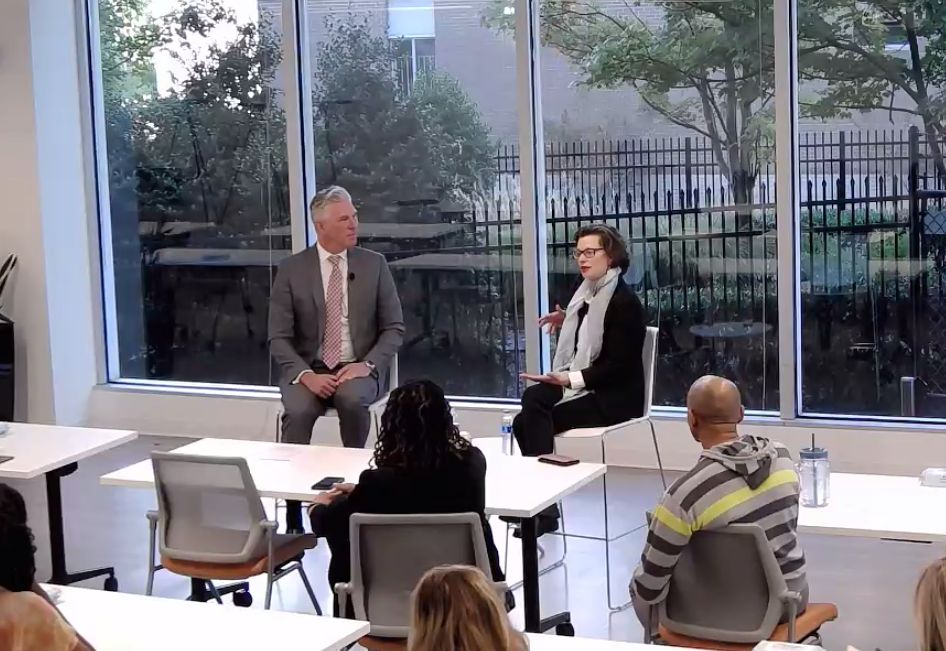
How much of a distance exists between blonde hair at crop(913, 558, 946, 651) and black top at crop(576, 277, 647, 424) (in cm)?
340

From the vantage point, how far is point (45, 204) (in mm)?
8164

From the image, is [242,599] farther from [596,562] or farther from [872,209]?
[872,209]

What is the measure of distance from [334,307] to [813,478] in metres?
2.99

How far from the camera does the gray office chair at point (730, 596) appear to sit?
3.34m

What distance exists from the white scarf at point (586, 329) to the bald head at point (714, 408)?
85.5 inches

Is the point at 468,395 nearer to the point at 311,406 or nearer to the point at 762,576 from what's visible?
the point at 311,406

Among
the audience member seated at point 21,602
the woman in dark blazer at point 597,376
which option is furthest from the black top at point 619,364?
the audience member seated at point 21,602

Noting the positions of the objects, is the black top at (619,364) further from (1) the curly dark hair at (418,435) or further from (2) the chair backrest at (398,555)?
(2) the chair backrest at (398,555)

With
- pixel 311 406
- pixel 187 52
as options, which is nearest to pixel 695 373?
pixel 311 406

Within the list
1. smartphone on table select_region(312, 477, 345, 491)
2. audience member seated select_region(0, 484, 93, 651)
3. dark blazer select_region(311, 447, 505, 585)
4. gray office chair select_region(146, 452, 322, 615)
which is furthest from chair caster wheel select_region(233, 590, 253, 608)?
audience member seated select_region(0, 484, 93, 651)

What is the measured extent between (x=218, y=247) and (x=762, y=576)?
5526mm

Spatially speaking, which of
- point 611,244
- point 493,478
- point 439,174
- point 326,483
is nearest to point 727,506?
point 493,478

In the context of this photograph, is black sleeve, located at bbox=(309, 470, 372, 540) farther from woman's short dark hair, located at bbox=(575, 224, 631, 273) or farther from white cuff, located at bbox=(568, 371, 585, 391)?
woman's short dark hair, located at bbox=(575, 224, 631, 273)

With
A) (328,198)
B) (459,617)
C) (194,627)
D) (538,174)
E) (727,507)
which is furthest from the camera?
(538,174)
